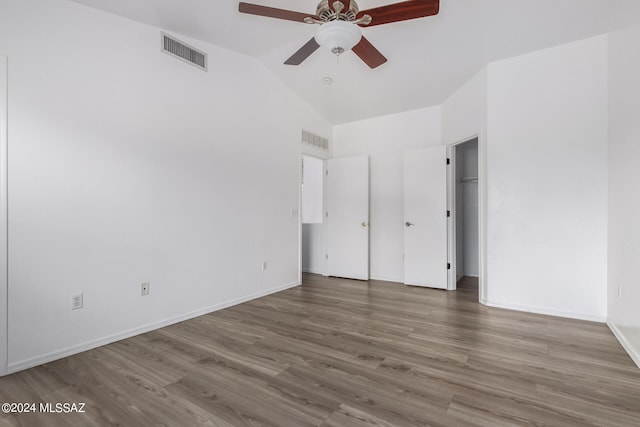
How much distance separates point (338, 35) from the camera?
215 cm

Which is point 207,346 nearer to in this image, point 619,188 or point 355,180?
point 355,180

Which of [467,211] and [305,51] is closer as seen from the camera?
[305,51]

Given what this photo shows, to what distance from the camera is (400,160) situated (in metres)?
5.00

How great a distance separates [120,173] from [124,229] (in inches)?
19.6

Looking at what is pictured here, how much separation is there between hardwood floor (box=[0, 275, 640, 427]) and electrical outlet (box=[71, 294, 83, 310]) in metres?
0.39

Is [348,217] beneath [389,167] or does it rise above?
beneath

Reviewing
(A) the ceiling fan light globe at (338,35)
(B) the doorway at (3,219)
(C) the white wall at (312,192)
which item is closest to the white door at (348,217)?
(C) the white wall at (312,192)

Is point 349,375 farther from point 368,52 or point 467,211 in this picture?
point 467,211

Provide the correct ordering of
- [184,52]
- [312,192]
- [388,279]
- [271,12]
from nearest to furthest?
[271,12] → [184,52] → [388,279] → [312,192]

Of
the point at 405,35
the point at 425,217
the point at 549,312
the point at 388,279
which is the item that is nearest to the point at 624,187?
the point at 549,312

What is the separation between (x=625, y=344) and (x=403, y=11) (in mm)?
3134

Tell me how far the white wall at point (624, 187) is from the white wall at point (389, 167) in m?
2.12

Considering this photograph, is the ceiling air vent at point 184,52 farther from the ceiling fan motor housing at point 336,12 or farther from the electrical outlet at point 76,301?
the electrical outlet at point 76,301

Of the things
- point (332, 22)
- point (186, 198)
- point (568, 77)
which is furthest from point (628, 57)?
point (186, 198)
